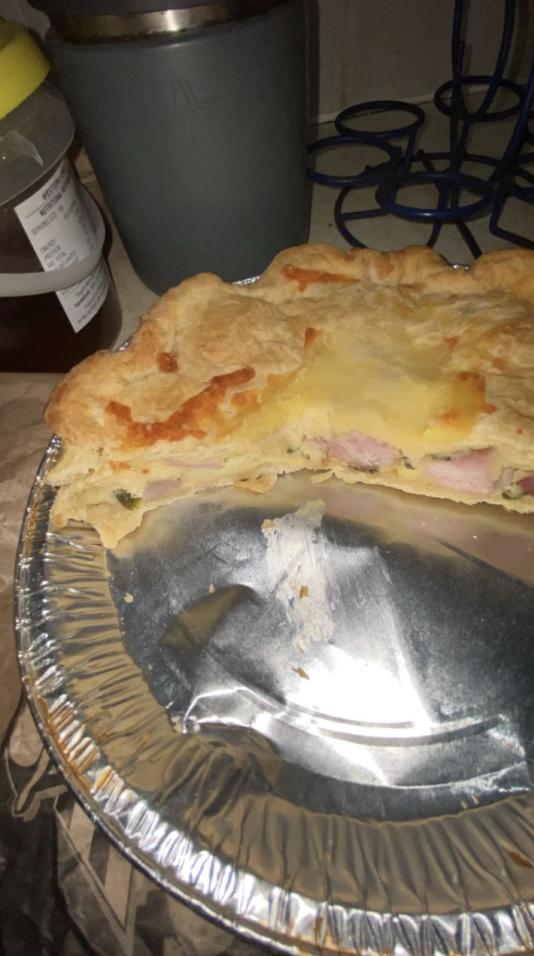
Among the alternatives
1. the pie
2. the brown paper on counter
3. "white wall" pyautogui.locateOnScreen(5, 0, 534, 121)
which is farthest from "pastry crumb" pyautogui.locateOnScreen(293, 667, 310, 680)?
"white wall" pyautogui.locateOnScreen(5, 0, 534, 121)

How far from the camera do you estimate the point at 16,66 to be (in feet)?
4.11

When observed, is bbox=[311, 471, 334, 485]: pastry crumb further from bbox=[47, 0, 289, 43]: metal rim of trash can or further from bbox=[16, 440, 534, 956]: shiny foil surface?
bbox=[47, 0, 289, 43]: metal rim of trash can

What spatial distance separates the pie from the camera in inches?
54.8

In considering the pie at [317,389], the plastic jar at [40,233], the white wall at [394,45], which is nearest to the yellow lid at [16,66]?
the plastic jar at [40,233]

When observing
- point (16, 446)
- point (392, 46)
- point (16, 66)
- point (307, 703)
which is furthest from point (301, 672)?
point (392, 46)

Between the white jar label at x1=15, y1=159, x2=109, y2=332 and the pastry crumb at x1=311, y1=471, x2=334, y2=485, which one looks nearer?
the white jar label at x1=15, y1=159, x2=109, y2=332

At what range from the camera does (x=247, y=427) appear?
4.71 ft

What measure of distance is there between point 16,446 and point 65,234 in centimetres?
60

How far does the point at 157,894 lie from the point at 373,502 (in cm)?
98

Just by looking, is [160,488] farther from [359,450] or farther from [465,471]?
[465,471]

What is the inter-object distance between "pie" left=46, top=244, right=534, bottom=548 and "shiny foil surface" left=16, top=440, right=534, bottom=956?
89 mm

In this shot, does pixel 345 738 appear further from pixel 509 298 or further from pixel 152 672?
pixel 509 298

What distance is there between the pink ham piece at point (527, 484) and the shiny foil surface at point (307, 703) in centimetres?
8

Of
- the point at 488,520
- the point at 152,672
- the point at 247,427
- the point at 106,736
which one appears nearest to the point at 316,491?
the point at 247,427
